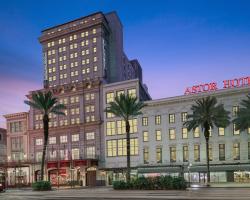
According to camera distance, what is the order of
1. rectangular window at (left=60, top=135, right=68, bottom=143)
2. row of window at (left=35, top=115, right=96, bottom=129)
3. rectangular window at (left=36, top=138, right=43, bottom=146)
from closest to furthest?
1. row of window at (left=35, top=115, right=96, bottom=129)
2. rectangular window at (left=60, top=135, right=68, bottom=143)
3. rectangular window at (left=36, top=138, right=43, bottom=146)

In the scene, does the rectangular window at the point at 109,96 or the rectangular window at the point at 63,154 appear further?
the rectangular window at the point at 63,154

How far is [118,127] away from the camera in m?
108

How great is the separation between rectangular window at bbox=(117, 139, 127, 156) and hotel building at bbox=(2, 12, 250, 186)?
257 mm

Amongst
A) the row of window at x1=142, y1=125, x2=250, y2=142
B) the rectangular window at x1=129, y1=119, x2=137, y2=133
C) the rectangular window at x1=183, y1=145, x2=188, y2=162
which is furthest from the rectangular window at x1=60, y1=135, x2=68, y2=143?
the rectangular window at x1=183, y1=145, x2=188, y2=162

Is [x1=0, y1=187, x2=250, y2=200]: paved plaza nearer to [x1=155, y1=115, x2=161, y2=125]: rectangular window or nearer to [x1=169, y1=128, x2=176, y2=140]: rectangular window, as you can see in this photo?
[x1=169, y1=128, x2=176, y2=140]: rectangular window

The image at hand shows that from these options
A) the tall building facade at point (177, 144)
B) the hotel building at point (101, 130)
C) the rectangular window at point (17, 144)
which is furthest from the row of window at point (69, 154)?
the rectangular window at point (17, 144)

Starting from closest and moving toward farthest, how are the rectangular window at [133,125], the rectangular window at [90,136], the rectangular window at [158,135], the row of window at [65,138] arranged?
the rectangular window at [158,135]
the rectangular window at [133,125]
the rectangular window at [90,136]
the row of window at [65,138]

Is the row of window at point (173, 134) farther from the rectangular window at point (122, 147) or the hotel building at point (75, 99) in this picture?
the hotel building at point (75, 99)

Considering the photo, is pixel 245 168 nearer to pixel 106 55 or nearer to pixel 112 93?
pixel 112 93

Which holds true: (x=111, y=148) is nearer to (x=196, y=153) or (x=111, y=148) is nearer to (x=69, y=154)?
(x=69, y=154)

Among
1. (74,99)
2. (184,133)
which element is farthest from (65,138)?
(184,133)

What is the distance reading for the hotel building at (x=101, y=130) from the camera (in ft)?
306

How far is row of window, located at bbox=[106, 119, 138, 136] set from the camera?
106 m

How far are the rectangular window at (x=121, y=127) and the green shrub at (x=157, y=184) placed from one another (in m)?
45.6
